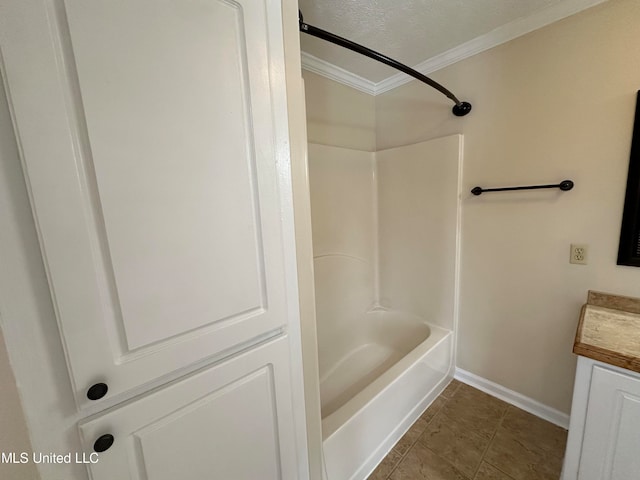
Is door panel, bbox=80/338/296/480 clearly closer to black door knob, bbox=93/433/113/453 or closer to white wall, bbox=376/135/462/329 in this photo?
black door knob, bbox=93/433/113/453

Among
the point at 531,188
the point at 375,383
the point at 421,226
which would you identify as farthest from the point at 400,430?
the point at 531,188

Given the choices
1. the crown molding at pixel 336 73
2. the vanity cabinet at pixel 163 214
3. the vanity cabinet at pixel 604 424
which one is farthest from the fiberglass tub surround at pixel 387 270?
the vanity cabinet at pixel 163 214

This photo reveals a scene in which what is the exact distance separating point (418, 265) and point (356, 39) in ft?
5.67

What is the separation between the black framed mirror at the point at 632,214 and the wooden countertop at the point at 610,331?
8.6 inches

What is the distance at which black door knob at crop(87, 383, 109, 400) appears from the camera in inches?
21.0

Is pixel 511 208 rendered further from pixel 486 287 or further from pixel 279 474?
pixel 279 474

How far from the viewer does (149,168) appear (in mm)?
582

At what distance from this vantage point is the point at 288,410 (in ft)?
3.02

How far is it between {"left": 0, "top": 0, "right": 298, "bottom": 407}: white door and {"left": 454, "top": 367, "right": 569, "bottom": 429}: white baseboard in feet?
6.41

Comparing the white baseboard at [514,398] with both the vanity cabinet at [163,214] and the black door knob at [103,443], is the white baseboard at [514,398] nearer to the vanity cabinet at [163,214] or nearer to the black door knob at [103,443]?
the vanity cabinet at [163,214]

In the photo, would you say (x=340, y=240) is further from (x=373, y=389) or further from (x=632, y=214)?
(x=632, y=214)

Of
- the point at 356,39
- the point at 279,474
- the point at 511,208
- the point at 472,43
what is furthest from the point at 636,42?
the point at 279,474

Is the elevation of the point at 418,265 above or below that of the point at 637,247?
below

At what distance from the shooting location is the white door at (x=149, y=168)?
47cm
